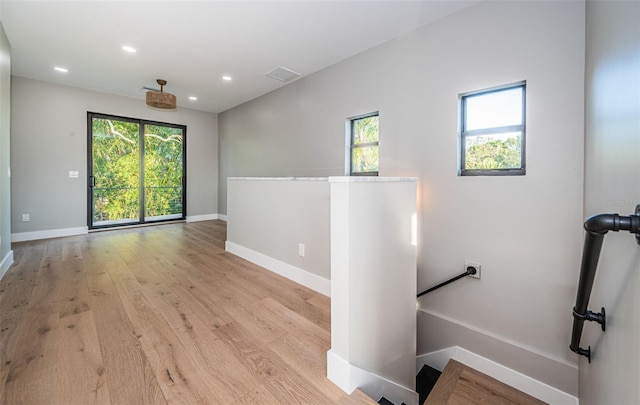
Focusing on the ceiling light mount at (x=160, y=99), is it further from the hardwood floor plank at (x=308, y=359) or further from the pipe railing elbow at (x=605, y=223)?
the pipe railing elbow at (x=605, y=223)

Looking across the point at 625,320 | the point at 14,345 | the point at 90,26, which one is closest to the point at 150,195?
the point at 90,26

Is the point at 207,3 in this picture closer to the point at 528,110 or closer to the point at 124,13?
the point at 124,13

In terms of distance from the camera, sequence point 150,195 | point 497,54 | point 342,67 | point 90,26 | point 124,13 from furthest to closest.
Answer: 1. point 150,195
2. point 342,67
3. point 90,26
4. point 124,13
5. point 497,54

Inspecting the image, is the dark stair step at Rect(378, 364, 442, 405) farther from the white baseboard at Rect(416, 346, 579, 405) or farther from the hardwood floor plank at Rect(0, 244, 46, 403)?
the hardwood floor plank at Rect(0, 244, 46, 403)

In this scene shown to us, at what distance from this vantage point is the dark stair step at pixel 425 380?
247cm

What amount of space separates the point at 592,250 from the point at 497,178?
1.42m

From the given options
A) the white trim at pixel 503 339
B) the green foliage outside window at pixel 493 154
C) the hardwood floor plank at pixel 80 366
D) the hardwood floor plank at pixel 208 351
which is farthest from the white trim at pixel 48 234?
the green foliage outside window at pixel 493 154

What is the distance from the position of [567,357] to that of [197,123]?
742 centimetres

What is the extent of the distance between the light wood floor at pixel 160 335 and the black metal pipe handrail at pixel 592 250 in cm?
109

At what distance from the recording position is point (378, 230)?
169 centimetres

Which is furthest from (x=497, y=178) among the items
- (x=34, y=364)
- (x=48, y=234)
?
(x=48, y=234)

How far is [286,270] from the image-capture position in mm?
3020

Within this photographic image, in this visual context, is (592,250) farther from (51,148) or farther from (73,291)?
(51,148)

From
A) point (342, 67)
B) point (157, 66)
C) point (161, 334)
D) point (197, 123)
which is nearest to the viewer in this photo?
point (161, 334)
